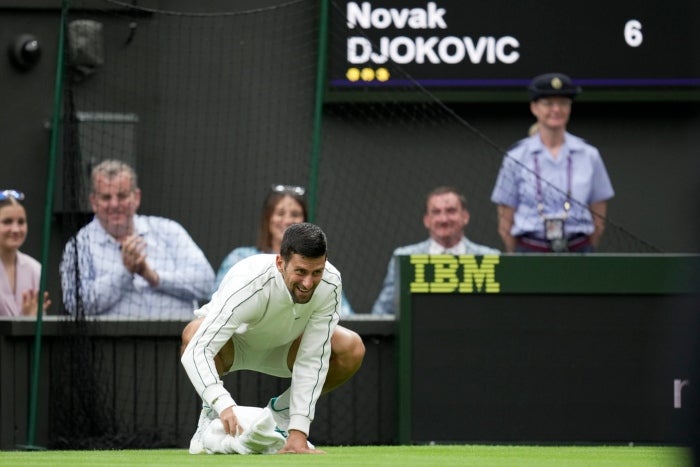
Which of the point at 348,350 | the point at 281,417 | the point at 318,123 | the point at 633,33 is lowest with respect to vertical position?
the point at 281,417

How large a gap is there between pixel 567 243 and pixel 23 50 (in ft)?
13.9

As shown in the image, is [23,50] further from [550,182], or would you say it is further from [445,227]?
[550,182]

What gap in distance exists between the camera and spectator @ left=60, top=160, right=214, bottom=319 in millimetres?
10047

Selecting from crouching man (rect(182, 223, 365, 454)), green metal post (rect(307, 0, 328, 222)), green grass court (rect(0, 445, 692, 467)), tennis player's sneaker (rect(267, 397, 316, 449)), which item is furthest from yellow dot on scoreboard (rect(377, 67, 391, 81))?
tennis player's sneaker (rect(267, 397, 316, 449))

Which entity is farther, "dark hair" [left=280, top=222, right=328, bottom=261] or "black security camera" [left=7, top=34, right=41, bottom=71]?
"black security camera" [left=7, top=34, right=41, bottom=71]

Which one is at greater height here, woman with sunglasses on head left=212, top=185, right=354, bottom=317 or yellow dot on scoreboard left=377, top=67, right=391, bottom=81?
yellow dot on scoreboard left=377, top=67, right=391, bottom=81

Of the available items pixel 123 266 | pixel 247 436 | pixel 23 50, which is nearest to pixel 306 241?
pixel 247 436

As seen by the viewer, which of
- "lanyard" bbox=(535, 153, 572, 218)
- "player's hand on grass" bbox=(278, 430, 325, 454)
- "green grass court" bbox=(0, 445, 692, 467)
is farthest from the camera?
"lanyard" bbox=(535, 153, 572, 218)

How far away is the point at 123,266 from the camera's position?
1013 cm

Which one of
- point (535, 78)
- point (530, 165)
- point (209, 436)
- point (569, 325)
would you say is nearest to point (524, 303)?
point (569, 325)

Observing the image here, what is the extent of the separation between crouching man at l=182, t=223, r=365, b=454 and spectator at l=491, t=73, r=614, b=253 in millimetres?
2686

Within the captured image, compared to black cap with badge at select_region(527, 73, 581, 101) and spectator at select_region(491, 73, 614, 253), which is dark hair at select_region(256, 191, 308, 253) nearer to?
spectator at select_region(491, 73, 614, 253)

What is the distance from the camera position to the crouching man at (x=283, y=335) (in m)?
7.36

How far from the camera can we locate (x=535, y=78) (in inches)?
442
